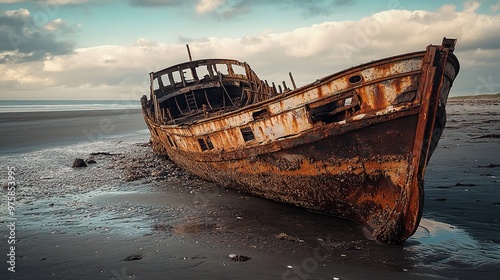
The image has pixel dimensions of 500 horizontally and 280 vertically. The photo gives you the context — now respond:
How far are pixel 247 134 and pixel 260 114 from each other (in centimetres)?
78

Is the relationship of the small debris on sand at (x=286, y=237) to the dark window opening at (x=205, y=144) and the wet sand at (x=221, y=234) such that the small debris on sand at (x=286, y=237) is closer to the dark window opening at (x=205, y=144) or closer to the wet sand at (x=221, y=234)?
the wet sand at (x=221, y=234)

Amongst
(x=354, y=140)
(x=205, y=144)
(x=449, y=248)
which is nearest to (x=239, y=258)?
(x=354, y=140)

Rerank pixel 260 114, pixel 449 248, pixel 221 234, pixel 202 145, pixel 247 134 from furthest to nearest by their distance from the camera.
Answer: pixel 202 145, pixel 247 134, pixel 260 114, pixel 221 234, pixel 449 248

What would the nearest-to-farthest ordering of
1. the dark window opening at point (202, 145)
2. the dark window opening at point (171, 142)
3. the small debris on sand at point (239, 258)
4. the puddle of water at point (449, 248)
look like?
the puddle of water at point (449, 248), the small debris on sand at point (239, 258), the dark window opening at point (202, 145), the dark window opening at point (171, 142)

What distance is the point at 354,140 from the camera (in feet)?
22.3

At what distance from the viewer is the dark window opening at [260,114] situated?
8.02 metres

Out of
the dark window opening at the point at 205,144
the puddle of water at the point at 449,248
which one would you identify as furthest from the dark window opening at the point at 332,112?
the dark window opening at the point at 205,144

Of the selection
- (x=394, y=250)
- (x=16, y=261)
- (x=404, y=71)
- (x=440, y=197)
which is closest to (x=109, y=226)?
(x=16, y=261)

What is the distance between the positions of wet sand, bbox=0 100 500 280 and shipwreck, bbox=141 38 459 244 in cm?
47

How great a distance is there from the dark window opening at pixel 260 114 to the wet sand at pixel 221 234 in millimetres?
2097

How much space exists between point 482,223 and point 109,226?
714 centimetres

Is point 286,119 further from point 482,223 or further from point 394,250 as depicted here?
point 482,223

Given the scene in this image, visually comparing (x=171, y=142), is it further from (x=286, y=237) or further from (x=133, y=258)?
(x=133, y=258)

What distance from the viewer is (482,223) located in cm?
704
